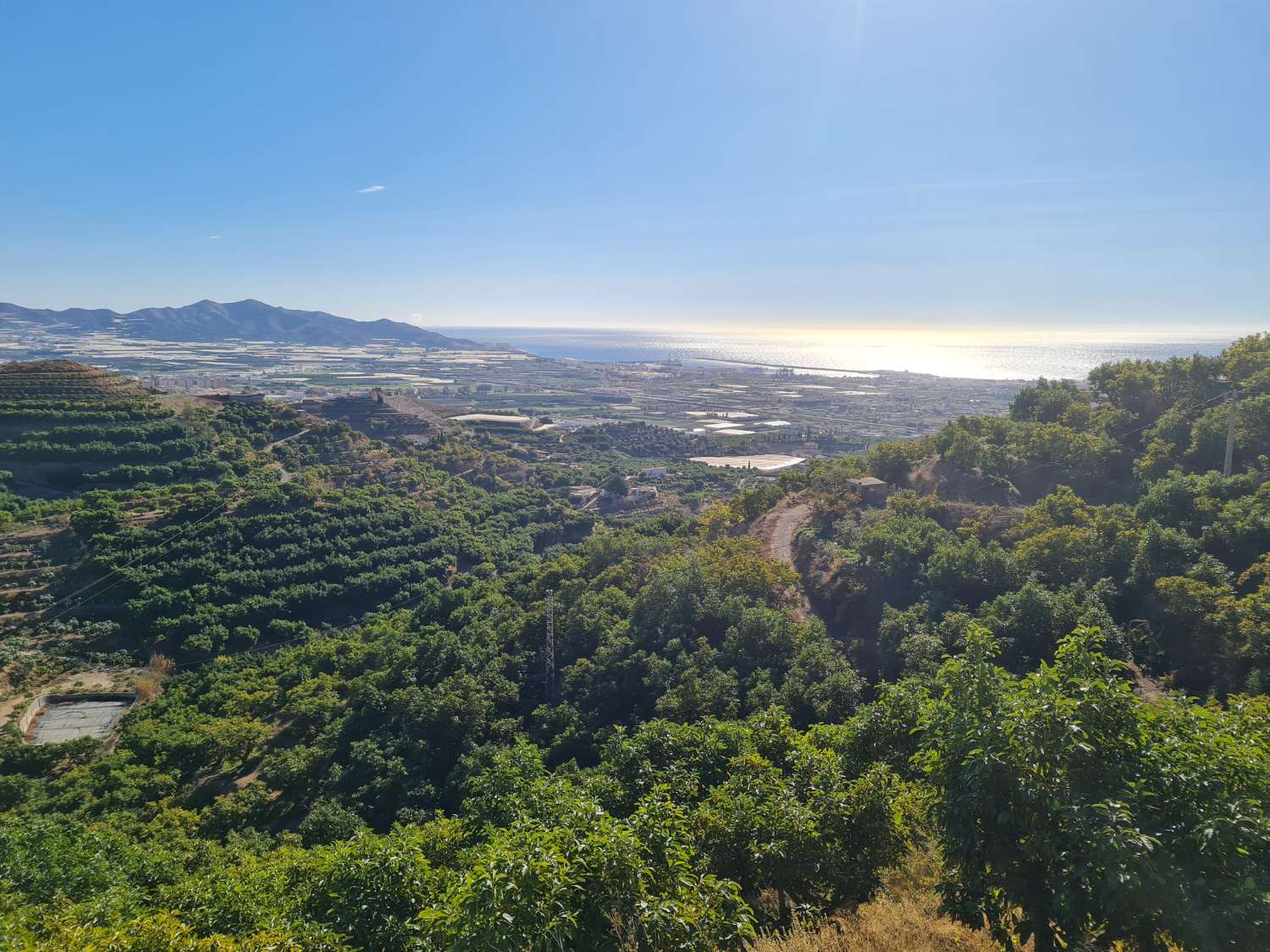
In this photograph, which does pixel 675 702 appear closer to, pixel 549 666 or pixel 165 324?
pixel 549 666

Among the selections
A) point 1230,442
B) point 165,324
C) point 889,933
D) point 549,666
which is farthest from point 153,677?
point 165,324

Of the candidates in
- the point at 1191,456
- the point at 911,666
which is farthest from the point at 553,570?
the point at 1191,456

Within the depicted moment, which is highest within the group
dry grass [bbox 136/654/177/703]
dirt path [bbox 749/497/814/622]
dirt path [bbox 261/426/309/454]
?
dirt path [bbox 261/426/309/454]

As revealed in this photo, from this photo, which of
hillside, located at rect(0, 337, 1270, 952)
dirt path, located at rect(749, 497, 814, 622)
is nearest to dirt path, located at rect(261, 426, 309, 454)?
hillside, located at rect(0, 337, 1270, 952)

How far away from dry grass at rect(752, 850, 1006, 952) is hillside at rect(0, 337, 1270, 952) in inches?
2.3

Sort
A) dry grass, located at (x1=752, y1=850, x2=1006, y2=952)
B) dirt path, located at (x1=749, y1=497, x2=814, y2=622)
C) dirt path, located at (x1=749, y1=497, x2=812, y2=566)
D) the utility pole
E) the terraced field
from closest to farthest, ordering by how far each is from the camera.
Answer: dry grass, located at (x1=752, y1=850, x2=1006, y2=952)
the utility pole
dirt path, located at (x1=749, y1=497, x2=814, y2=622)
dirt path, located at (x1=749, y1=497, x2=812, y2=566)
the terraced field

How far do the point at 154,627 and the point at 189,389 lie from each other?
258ft

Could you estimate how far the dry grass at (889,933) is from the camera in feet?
19.6

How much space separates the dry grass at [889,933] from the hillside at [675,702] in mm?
58

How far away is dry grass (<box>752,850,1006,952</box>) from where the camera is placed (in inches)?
236

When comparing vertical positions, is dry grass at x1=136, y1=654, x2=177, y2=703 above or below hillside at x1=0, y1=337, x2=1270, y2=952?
below

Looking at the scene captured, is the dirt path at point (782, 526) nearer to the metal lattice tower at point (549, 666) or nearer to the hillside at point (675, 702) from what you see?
the hillside at point (675, 702)

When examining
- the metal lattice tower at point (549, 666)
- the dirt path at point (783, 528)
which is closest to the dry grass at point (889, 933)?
the metal lattice tower at point (549, 666)

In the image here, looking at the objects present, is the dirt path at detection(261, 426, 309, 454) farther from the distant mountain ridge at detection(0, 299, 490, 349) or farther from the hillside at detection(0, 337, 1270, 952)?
the distant mountain ridge at detection(0, 299, 490, 349)
